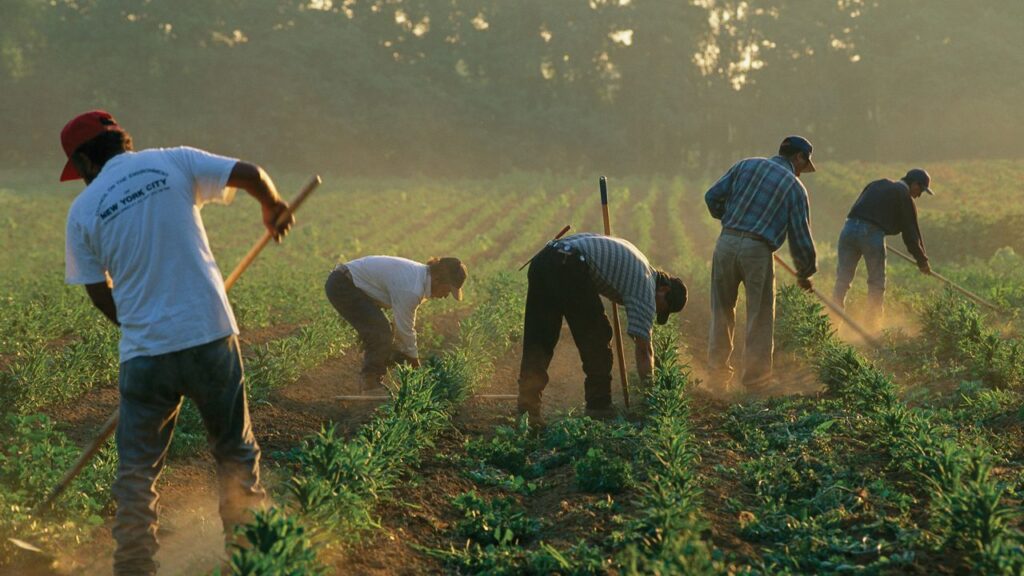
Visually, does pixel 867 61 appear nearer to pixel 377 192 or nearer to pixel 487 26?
pixel 487 26

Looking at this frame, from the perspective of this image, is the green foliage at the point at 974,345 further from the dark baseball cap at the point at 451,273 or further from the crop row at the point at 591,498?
the dark baseball cap at the point at 451,273

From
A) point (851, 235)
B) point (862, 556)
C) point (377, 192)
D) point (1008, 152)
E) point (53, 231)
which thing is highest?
point (862, 556)

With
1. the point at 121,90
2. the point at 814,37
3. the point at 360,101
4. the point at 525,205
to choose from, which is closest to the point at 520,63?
the point at 360,101

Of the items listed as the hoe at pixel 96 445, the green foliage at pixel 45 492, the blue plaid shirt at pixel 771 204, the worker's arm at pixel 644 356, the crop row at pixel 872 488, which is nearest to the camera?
the crop row at pixel 872 488

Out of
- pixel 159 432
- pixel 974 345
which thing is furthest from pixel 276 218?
pixel 974 345

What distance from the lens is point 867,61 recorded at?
186 ft

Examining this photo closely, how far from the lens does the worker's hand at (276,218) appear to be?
4594 millimetres

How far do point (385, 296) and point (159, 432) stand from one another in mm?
3871

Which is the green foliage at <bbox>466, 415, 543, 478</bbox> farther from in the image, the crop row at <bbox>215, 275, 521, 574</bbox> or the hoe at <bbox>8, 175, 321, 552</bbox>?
the hoe at <bbox>8, 175, 321, 552</bbox>

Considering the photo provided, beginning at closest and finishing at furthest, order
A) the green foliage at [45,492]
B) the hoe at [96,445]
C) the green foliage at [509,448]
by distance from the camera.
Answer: the hoe at [96,445]
the green foliage at [45,492]
the green foliage at [509,448]

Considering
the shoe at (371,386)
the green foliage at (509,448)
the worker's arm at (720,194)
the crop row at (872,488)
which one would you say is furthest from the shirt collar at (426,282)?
the crop row at (872,488)

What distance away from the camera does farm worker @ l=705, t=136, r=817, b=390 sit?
8.33 metres

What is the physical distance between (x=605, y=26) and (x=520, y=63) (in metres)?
5.92

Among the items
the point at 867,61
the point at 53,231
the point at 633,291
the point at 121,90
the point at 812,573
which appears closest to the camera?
the point at 812,573
